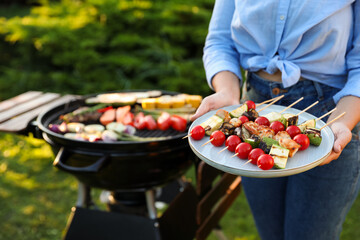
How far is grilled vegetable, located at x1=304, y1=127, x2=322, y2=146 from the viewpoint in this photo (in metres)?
1.45

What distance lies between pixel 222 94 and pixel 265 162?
0.57m

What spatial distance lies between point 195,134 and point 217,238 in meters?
2.17

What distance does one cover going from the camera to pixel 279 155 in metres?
1.37

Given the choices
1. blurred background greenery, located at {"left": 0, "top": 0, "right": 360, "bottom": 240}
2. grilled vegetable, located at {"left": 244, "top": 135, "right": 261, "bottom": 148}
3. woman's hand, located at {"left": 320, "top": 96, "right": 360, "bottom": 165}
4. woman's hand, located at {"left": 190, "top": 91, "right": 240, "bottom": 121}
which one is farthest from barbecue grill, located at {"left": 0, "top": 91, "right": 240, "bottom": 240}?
blurred background greenery, located at {"left": 0, "top": 0, "right": 360, "bottom": 240}

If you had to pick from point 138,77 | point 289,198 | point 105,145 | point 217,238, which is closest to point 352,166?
point 289,198

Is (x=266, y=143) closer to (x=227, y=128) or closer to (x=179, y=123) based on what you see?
(x=227, y=128)

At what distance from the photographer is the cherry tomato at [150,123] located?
247 cm

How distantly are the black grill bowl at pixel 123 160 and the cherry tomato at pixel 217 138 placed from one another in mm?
550

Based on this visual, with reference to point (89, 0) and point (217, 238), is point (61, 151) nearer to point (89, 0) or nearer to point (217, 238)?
point (217, 238)

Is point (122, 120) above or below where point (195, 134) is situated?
below

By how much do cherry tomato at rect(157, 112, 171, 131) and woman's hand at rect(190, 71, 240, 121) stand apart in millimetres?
644

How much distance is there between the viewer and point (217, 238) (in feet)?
11.1

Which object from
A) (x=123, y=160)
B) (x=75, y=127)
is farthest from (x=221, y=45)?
(x=75, y=127)

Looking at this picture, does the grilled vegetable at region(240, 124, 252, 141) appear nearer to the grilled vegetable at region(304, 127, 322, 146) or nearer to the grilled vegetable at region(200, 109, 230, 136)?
the grilled vegetable at region(200, 109, 230, 136)
